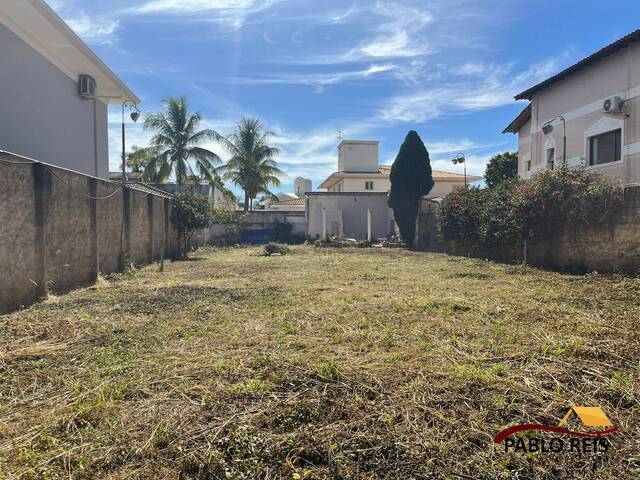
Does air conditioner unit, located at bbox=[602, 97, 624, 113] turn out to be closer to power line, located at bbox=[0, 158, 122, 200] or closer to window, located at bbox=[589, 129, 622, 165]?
window, located at bbox=[589, 129, 622, 165]

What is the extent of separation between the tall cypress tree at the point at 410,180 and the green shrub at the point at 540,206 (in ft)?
21.5

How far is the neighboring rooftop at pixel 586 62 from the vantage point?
1140cm

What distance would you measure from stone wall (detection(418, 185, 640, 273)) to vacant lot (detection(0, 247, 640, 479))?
3.35 m

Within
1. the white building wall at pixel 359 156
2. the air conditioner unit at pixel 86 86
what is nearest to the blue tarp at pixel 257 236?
the white building wall at pixel 359 156

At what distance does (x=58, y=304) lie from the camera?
246 inches

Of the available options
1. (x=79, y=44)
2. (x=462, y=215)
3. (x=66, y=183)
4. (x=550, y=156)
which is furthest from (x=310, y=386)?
(x=550, y=156)

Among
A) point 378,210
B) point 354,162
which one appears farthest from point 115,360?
point 354,162

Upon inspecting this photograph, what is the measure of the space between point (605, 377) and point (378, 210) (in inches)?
939

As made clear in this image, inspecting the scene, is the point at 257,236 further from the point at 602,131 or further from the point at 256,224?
the point at 602,131

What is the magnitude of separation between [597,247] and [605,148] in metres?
5.51

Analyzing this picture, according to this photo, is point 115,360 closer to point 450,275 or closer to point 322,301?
point 322,301

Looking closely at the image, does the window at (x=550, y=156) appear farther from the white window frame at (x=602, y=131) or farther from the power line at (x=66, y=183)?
the power line at (x=66, y=183)

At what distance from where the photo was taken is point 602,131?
13.0 m

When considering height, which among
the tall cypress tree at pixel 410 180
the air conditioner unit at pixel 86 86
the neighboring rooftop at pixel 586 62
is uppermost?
the neighboring rooftop at pixel 586 62
